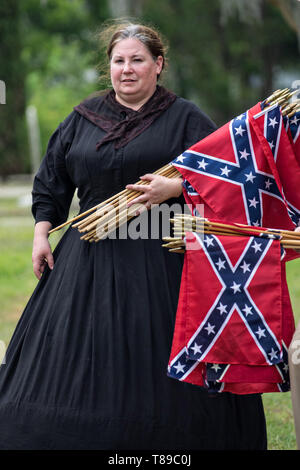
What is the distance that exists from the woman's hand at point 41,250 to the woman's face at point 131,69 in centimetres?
74

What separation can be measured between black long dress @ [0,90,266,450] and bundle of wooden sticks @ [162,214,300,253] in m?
0.41

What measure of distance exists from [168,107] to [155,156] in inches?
11.2

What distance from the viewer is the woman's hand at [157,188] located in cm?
334

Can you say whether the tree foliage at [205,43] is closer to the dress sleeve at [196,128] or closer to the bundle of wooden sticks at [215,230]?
the dress sleeve at [196,128]

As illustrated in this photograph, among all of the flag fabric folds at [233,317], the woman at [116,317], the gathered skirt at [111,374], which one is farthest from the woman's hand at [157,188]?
the flag fabric folds at [233,317]

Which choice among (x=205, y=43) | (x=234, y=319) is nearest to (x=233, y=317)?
(x=234, y=319)

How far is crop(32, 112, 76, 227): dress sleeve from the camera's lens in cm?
374

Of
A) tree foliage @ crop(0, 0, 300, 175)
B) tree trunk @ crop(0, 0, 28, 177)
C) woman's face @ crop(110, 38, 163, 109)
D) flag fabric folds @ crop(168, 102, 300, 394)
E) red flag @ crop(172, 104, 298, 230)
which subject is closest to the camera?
flag fabric folds @ crop(168, 102, 300, 394)

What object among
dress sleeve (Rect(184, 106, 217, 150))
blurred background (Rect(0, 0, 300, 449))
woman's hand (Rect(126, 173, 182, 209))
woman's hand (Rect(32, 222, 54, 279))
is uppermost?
blurred background (Rect(0, 0, 300, 449))

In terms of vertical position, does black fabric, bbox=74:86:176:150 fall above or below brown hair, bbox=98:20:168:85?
below

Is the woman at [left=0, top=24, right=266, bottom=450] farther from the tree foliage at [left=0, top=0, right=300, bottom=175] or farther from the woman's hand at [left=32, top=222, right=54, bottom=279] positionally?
the tree foliage at [left=0, top=0, right=300, bottom=175]

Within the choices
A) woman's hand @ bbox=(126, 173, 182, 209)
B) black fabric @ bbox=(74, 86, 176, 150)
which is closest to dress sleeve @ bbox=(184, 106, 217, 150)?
black fabric @ bbox=(74, 86, 176, 150)

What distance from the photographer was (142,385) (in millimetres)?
3273

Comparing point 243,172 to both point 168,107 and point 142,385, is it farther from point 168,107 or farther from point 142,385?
point 142,385
